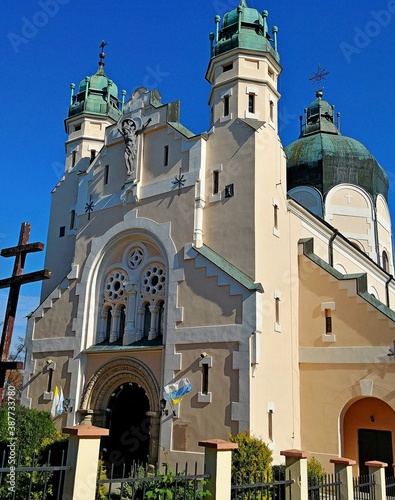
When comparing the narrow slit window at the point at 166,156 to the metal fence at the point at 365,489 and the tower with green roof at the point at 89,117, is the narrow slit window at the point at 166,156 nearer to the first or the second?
the tower with green roof at the point at 89,117

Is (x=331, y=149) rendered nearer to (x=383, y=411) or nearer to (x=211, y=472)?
(x=383, y=411)

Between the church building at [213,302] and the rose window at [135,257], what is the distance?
119mm


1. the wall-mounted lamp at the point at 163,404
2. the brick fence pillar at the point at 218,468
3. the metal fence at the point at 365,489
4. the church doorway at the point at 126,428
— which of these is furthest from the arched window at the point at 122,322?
the brick fence pillar at the point at 218,468

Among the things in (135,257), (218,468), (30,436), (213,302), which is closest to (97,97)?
(135,257)

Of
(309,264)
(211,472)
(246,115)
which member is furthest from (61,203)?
(211,472)

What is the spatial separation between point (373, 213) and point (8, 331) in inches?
925

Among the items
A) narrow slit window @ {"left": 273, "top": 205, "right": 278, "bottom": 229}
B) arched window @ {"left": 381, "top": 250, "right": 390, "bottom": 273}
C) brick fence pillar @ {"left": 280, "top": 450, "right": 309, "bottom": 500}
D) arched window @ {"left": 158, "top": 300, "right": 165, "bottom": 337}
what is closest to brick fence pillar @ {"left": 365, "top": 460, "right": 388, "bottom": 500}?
brick fence pillar @ {"left": 280, "top": 450, "right": 309, "bottom": 500}

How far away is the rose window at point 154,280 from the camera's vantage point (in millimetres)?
19359

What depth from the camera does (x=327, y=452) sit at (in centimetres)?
1717

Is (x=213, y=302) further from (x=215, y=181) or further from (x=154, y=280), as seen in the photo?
(x=215, y=181)

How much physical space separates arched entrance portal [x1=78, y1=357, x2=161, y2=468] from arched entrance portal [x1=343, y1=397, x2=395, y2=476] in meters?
7.06

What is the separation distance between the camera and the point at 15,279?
35.8 ft

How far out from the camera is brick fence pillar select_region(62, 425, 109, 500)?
21.7 ft

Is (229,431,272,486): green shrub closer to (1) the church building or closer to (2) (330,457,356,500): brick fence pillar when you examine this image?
(1) the church building
